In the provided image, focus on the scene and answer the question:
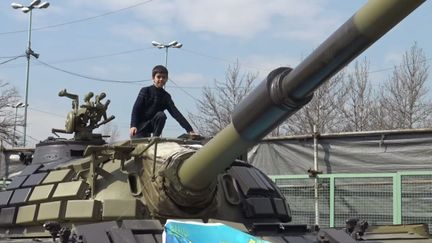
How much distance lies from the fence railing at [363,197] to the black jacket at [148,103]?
517 cm

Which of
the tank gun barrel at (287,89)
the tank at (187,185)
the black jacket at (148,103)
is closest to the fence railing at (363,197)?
the tank at (187,185)

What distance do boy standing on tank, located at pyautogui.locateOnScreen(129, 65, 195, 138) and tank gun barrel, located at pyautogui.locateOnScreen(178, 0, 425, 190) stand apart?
163cm

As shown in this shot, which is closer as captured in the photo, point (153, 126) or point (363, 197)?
point (153, 126)

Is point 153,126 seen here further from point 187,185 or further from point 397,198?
point 397,198

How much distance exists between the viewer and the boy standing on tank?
888cm

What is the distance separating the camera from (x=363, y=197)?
43.5 ft

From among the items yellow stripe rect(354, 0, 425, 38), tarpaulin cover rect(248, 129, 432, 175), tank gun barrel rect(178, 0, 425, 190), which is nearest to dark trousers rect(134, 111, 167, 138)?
tank gun barrel rect(178, 0, 425, 190)

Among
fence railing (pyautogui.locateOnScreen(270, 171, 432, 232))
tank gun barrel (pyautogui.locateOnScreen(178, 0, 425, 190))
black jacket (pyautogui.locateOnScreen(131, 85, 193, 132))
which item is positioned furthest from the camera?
fence railing (pyautogui.locateOnScreen(270, 171, 432, 232))

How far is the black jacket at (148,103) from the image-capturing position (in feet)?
29.5

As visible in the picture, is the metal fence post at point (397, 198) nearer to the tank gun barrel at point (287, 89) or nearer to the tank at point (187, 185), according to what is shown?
the tank at point (187, 185)

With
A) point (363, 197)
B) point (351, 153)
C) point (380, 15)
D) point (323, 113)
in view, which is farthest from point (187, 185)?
point (323, 113)

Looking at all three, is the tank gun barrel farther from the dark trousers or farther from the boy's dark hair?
the boy's dark hair

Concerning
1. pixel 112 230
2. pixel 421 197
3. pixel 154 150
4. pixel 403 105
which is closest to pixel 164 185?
pixel 154 150

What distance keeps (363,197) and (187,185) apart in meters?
6.69
